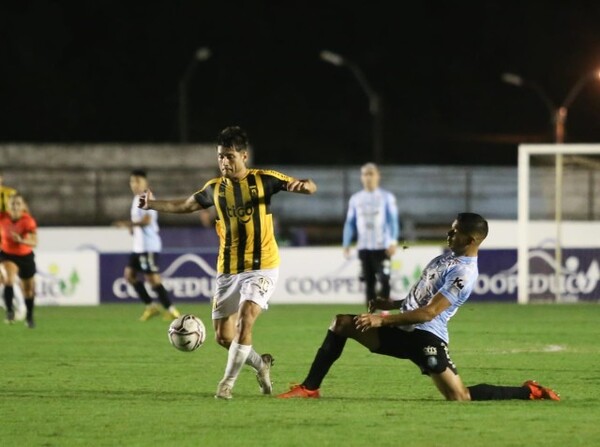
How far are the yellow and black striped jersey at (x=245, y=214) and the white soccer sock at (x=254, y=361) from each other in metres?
0.67

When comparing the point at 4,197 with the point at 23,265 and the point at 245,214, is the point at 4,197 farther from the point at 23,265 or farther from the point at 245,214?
the point at 245,214

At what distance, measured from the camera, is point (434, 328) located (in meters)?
9.67

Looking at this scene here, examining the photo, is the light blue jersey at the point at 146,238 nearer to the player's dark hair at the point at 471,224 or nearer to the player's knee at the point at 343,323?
the player's knee at the point at 343,323

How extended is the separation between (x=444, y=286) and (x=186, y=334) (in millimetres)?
2273

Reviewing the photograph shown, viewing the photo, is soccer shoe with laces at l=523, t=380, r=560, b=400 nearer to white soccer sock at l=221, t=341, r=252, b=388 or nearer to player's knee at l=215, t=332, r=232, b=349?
white soccer sock at l=221, t=341, r=252, b=388

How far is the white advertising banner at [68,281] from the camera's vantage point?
2228 cm

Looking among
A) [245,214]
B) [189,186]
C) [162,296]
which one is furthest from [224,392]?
[189,186]

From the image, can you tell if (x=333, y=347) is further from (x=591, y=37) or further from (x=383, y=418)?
(x=591, y=37)

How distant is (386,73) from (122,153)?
130 feet

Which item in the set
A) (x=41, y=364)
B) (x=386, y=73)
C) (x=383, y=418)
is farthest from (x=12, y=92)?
(x=383, y=418)

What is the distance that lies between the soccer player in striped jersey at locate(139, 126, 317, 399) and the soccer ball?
0.70 feet

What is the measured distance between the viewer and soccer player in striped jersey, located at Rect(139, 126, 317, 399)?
1012cm

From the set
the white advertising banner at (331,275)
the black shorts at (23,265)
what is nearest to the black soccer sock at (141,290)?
the black shorts at (23,265)

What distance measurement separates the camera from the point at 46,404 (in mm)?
9656
